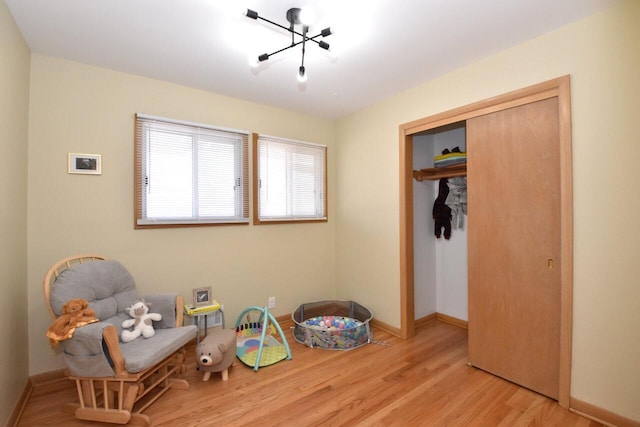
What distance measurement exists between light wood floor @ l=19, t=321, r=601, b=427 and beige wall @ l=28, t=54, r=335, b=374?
756 millimetres

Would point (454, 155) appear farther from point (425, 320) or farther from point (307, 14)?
point (307, 14)

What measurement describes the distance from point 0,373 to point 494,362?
3156mm

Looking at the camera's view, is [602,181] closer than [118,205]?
Yes

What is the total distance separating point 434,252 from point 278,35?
9.24ft

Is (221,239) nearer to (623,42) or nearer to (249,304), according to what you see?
(249,304)

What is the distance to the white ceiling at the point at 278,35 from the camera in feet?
5.52

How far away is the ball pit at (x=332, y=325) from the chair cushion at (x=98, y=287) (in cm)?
151

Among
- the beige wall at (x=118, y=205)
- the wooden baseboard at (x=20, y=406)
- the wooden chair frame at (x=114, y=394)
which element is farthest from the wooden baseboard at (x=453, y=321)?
the wooden baseboard at (x=20, y=406)

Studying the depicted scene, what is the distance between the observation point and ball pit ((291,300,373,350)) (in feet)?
8.89

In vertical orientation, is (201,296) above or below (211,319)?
above

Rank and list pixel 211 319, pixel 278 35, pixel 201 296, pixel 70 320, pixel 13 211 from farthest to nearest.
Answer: pixel 211 319
pixel 201 296
pixel 278 35
pixel 13 211
pixel 70 320

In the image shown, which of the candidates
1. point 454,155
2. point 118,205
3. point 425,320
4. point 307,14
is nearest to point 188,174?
point 118,205

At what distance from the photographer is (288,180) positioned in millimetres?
3375

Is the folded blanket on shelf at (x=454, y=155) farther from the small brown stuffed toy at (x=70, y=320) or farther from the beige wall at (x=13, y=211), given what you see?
the beige wall at (x=13, y=211)
